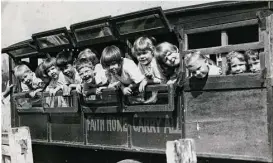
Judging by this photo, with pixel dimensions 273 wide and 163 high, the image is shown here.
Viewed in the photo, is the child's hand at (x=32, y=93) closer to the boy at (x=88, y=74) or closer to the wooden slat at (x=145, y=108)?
the boy at (x=88, y=74)

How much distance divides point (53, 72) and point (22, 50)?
1.01 m

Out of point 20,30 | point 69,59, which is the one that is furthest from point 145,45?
point 20,30

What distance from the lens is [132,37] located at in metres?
4.20

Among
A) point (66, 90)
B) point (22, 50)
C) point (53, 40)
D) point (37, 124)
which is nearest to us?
point (66, 90)

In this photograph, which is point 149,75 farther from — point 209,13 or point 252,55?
point 252,55

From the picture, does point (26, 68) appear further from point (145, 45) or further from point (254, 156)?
point (254, 156)

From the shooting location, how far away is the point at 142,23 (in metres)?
3.98

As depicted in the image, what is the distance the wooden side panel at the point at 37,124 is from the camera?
561cm

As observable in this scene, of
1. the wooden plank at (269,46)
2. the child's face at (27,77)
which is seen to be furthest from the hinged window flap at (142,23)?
the child's face at (27,77)

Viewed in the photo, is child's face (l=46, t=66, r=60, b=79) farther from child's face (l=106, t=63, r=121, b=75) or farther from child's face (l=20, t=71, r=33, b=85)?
child's face (l=106, t=63, r=121, b=75)

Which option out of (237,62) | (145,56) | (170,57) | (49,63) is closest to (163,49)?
(170,57)

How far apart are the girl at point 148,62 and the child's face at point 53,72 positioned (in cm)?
159

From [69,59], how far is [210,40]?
1.94 metres

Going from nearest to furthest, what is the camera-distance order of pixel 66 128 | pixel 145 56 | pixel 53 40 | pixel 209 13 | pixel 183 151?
pixel 183 151
pixel 209 13
pixel 145 56
pixel 53 40
pixel 66 128
